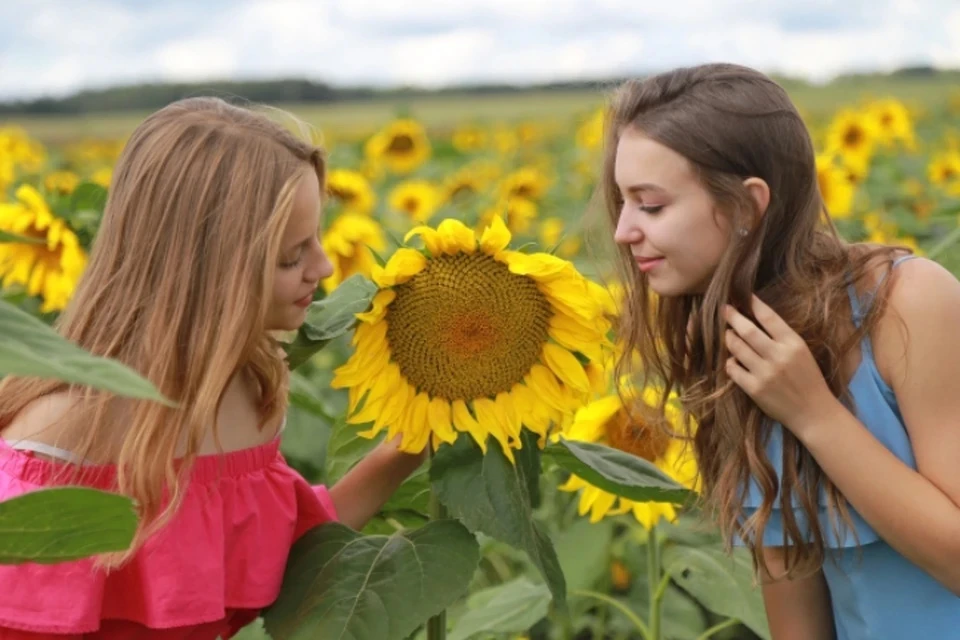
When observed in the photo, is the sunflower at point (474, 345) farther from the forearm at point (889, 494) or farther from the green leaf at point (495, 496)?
the forearm at point (889, 494)

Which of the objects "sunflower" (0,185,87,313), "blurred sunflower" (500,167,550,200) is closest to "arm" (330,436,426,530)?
"sunflower" (0,185,87,313)

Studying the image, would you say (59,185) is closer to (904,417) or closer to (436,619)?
(436,619)

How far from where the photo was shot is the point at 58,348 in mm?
747

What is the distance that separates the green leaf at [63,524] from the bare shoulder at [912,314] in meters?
0.99

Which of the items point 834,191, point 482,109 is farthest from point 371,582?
point 482,109

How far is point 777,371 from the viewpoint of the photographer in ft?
5.16

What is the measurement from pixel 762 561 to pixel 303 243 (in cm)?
70

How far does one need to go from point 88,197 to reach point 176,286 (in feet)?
3.16

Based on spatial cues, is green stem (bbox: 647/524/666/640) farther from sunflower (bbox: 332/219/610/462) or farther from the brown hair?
sunflower (bbox: 332/219/610/462)

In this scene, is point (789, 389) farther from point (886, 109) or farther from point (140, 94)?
point (140, 94)

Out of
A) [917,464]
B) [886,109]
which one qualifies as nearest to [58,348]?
[917,464]

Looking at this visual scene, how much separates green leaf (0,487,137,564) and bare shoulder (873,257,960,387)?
986 millimetres

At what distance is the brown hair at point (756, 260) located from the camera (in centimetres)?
162

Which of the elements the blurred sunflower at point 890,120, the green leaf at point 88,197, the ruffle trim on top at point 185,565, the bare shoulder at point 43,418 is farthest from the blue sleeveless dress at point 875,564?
the blurred sunflower at point 890,120
